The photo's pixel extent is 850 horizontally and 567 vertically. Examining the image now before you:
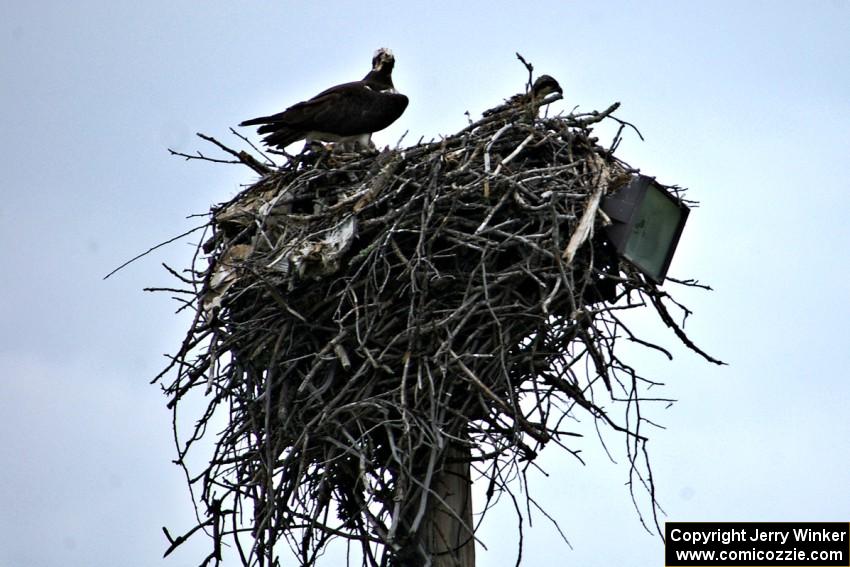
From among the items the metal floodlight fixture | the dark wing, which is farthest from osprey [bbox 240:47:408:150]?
the metal floodlight fixture

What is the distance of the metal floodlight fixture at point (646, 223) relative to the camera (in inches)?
228

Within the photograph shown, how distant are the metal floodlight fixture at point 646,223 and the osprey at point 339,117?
6.21 feet

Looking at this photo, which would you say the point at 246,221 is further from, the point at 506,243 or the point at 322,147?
the point at 506,243

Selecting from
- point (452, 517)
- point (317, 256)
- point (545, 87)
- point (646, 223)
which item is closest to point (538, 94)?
point (545, 87)

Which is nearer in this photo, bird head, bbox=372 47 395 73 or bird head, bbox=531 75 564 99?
bird head, bbox=531 75 564 99

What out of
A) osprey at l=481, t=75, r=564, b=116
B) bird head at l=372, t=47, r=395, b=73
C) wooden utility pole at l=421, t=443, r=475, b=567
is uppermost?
bird head at l=372, t=47, r=395, b=73

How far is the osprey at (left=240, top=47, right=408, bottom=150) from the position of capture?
270 inches

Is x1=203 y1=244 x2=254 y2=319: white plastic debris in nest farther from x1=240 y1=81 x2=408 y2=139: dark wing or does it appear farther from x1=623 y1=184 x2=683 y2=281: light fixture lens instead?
x1=623 y1=184 x2=683 y2=281: light fixture lens

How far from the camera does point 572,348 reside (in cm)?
579

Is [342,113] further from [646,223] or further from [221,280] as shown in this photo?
[646,223]

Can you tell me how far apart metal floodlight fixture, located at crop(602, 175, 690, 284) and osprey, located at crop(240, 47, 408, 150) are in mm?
1893

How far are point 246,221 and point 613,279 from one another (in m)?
1.84

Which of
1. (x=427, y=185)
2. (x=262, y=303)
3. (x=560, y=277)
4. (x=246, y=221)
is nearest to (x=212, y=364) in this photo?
(x=262, y=303)

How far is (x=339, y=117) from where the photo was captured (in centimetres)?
706
